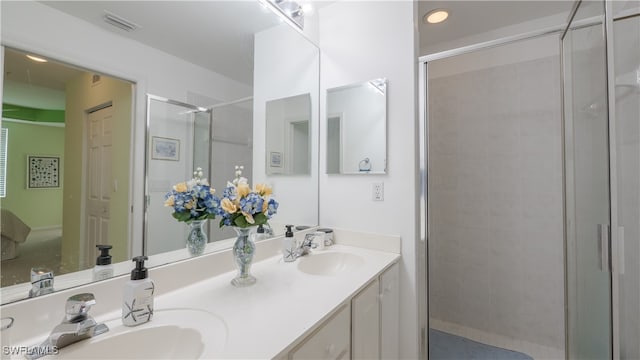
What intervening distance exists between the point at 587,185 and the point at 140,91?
1.87 metres

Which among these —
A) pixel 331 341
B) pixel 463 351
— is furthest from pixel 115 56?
pixel 463 351

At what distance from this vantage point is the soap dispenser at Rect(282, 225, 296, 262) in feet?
4.29

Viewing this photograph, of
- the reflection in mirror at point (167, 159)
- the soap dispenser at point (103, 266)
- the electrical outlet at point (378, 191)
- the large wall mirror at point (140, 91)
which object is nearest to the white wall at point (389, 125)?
the electrical outlet at point (378, 191)

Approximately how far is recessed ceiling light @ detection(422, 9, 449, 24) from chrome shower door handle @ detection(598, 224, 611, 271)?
1.55 m

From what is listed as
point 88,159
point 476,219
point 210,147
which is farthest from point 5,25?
point 476,219

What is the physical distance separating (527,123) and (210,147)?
2.07 metres

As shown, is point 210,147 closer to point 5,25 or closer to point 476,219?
point 5,25

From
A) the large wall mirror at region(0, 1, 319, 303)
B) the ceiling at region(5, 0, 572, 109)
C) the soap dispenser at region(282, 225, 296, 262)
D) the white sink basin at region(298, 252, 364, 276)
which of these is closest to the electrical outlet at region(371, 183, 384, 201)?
the white sink basin at region(298, 252, 364, 276)

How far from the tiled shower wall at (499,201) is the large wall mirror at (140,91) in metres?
1.51

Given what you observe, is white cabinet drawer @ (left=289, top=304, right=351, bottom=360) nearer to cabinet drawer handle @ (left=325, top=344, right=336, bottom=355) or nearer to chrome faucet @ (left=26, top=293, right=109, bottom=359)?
cabinet drawer handle @ (left=325, top=344, right=336, bottom=355)

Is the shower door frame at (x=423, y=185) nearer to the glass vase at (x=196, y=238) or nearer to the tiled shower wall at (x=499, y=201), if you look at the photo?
the tiled shower wall at (x=499, y=201)

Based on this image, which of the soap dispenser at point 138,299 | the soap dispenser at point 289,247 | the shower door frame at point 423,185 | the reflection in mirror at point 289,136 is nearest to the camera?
the soap dispenser at point 138,299

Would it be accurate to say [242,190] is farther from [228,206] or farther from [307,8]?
[307,8]

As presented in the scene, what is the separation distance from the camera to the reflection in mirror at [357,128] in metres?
1.49
